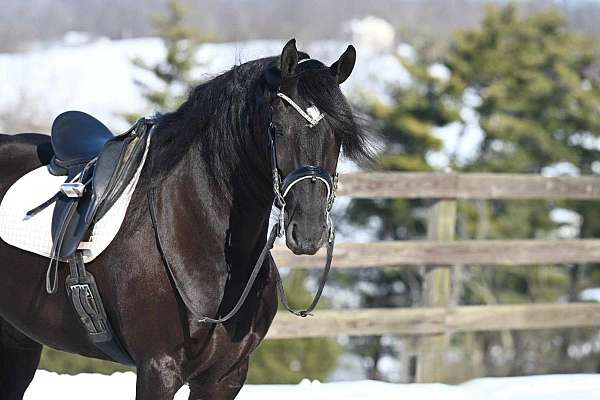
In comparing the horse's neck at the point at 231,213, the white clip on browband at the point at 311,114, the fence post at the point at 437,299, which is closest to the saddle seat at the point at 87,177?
the horse's neck at the point at 231,213

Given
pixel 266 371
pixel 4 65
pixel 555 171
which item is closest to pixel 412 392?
pixel 266 371

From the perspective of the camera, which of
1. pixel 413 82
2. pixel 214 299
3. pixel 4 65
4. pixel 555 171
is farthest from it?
pixel 4 65

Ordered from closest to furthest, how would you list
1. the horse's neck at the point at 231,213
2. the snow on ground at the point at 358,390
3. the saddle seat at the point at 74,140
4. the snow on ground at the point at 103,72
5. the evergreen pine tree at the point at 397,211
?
the horse's neck at the point at 231,213 < the saddle seat at the point at 74,140 < the snow on ground at the point at 358,390 < the evergreen pine tree at the point at 397,211 < the snow on ground at the point at 103,72

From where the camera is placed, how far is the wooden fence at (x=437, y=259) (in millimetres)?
5703

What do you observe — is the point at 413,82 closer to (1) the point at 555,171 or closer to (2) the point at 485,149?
(2) the point at 485,149

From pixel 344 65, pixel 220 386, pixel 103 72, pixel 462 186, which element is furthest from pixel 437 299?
pixel 103 72

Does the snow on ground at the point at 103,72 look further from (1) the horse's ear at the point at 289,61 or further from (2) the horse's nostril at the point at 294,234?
(2) the horse's nostril at the point at 294,234

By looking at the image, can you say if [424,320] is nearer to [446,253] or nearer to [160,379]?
[446,253]

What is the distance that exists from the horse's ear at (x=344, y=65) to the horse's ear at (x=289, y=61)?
13 cm

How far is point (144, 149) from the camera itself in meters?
3.04

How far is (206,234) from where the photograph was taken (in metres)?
2.89

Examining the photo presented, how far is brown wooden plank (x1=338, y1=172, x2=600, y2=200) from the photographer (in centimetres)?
574

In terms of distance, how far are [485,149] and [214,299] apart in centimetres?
1507

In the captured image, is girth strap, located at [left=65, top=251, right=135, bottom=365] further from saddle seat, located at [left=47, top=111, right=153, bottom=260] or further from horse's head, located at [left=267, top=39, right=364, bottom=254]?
A: horse's head, located at [left=267, top=39, right=364, bottom=254]
